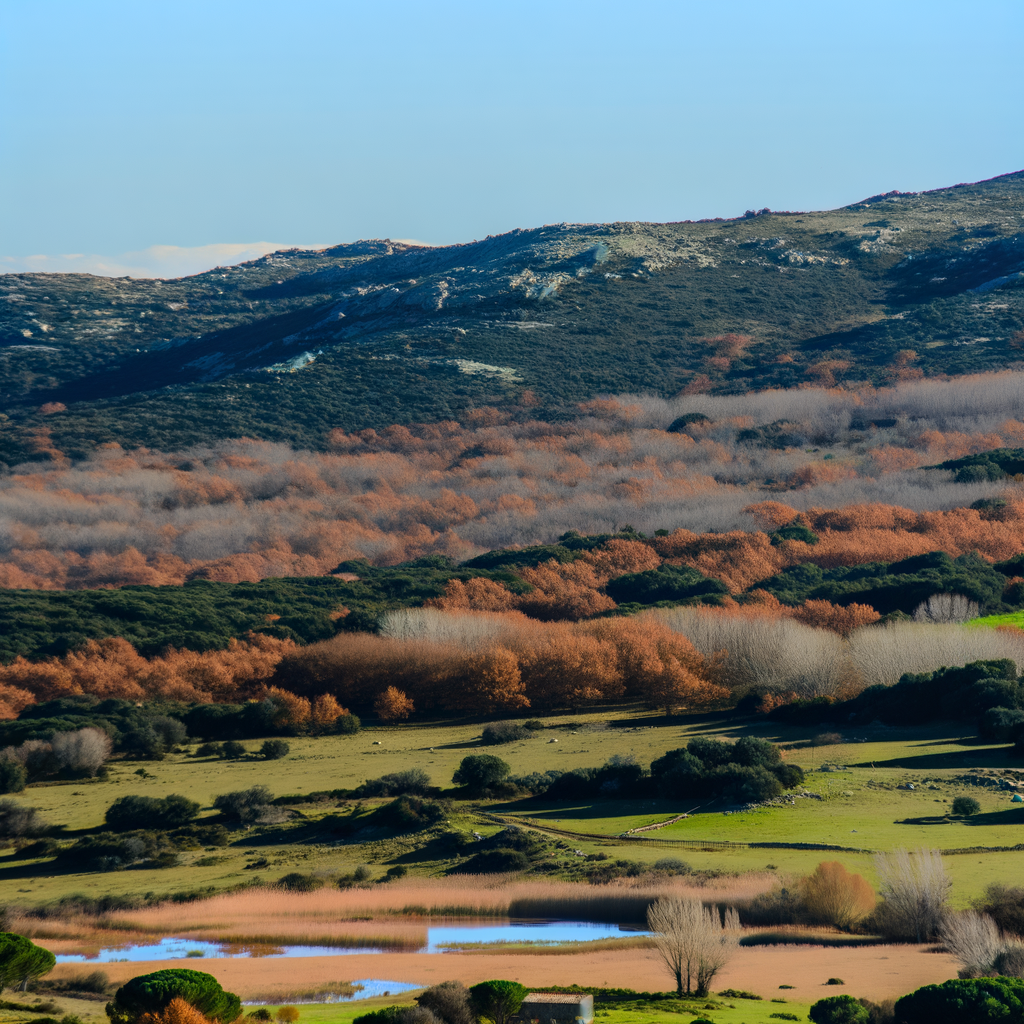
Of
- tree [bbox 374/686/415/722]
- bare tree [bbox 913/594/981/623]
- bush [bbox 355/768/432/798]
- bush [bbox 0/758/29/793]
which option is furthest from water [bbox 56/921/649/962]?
bare tree [bbox 913/594/981/623]

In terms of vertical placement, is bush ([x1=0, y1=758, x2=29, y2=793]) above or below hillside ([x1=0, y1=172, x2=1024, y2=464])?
below

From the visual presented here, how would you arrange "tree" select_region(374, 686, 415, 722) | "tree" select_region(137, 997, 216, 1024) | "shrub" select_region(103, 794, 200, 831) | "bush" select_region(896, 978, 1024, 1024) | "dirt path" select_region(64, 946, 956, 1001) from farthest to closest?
"tree" select_region(374, 686, 415, 722)
"shrub" select_region(103, 794, 200, 831)
"dirt path" select_region(64, 946, 956, 1001)
"tree" select_region(137, 997, 216, 1024)
"bush" select_region(896, 978, 1024, 1024)

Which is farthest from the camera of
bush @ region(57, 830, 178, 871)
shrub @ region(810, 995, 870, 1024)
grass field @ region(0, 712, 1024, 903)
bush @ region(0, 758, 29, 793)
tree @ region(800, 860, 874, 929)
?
bush @ region(0, 758, 29, 793)

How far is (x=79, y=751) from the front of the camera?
5053 centimetres

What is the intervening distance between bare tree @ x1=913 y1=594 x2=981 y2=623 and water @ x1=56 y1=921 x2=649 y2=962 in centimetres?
4436

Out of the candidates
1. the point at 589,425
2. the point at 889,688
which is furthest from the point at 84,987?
the point at 589,425

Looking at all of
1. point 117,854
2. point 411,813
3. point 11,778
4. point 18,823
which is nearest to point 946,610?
point 411,813

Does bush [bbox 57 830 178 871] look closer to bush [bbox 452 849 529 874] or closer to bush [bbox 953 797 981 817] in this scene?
bush [bbox 452 849 529 874]

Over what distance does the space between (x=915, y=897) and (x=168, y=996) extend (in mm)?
13753

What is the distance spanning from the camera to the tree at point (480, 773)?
43219 mm

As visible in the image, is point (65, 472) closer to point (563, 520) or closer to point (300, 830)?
point (563, 520)

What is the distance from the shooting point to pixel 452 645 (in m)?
68.8

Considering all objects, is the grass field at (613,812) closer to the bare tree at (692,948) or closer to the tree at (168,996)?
the bare tree at (692,948)

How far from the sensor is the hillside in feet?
469
